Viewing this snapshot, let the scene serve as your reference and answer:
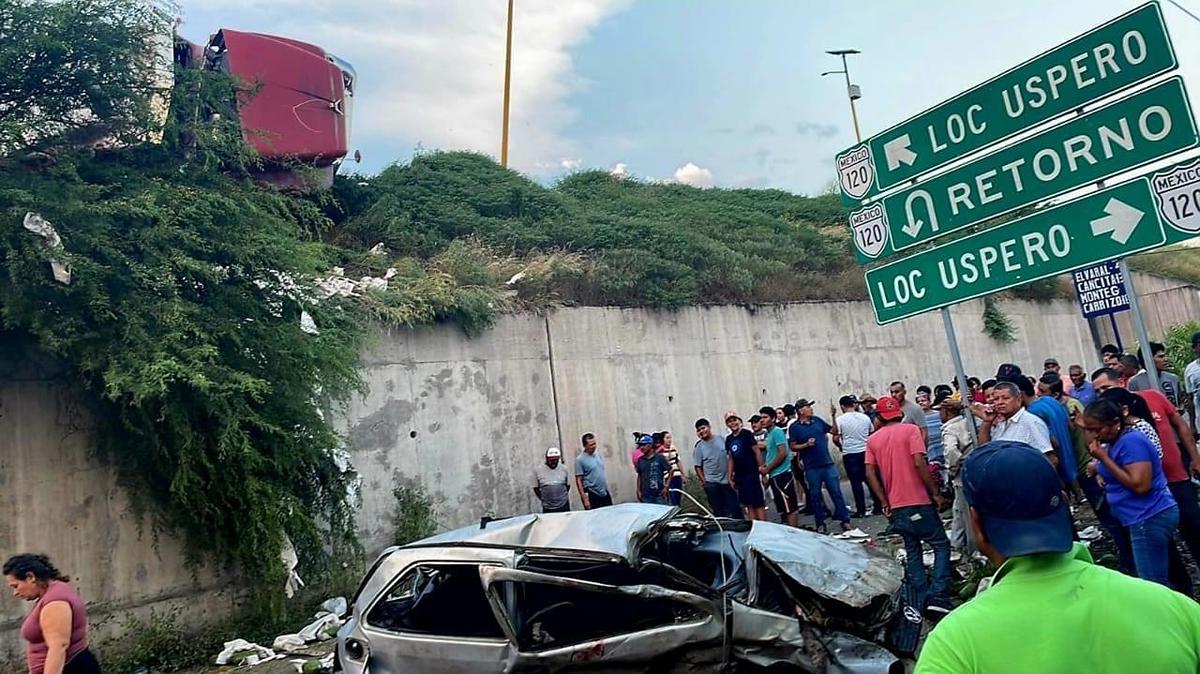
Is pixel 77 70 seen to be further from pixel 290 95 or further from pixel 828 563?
pixel 828 563

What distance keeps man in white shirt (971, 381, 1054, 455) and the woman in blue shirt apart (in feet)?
4.15

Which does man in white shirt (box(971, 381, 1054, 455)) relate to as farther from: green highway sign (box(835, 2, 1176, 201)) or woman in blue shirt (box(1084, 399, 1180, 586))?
green highway sign (box(835, 2, 1176, 201))

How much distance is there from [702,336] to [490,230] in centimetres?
464

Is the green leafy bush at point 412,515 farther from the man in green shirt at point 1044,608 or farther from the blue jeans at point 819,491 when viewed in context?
the man in green shirt at point 1044,608

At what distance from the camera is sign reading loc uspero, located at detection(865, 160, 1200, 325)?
161 inches

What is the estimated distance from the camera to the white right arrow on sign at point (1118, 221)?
4.24 meters

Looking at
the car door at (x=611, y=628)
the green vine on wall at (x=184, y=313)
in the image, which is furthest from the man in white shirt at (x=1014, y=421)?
the green vine on wall at (x=184, y=313)

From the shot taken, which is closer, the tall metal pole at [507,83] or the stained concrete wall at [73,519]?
the stained concrete wall at [73,519]

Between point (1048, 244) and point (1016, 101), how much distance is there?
90 cm

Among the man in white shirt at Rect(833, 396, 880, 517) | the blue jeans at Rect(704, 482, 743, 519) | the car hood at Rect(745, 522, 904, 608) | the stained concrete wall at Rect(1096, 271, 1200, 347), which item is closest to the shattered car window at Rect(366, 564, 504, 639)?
the car hood at Rect(745, 522, 904, 608)

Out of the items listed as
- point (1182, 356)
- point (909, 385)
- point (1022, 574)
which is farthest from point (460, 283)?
point (1182, 356)

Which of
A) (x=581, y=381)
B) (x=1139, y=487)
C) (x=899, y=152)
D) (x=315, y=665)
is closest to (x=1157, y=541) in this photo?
(x=1139, y=487)

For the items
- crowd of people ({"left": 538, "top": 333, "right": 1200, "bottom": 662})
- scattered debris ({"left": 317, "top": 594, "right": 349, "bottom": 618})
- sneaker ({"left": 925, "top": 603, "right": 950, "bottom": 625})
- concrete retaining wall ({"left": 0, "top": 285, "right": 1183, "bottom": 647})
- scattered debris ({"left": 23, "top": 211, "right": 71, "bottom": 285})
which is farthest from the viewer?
scattered debris ({"left": 317, "top": 594, "right": 349, "bottom": 618})

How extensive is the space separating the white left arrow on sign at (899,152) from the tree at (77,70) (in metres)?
6.60
